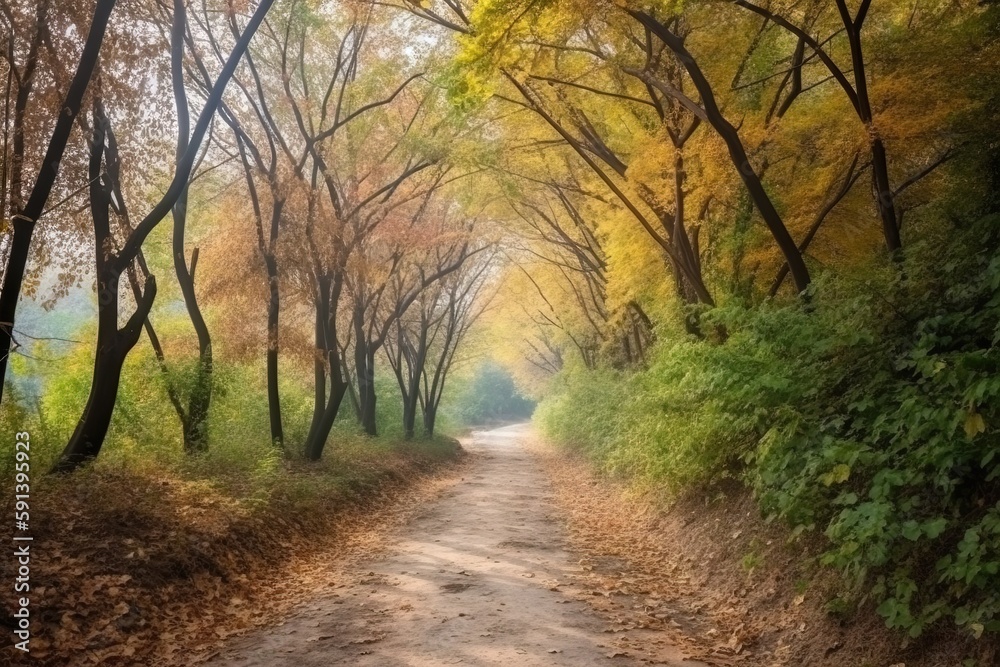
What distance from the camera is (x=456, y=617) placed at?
216 inches

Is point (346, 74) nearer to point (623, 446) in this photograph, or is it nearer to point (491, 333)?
point (623, 446)

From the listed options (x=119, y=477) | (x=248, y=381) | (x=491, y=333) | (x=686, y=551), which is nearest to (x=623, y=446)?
(x=686, y=551)

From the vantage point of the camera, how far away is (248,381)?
51.0 ft

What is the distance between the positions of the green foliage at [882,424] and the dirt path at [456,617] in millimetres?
1713

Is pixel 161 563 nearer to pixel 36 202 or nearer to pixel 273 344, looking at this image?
pixel 36 202

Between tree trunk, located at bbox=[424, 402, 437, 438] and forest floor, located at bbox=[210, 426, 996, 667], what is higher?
tree trunk, located at bbox=[424, 402, 437, 438]

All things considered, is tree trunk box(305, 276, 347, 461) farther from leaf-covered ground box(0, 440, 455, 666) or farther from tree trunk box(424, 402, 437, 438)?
tree trunk box(424, 402, 437, 438)

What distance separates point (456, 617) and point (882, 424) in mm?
3863

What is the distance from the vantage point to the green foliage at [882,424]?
156 inches

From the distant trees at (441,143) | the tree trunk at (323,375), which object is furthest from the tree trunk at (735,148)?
the tree trunk at (323,375)

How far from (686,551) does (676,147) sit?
6298mm

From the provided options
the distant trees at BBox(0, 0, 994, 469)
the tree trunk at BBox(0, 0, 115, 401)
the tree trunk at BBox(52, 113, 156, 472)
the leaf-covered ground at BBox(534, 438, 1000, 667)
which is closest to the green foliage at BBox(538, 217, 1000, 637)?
the leaf-covered ground at BBox(534, 438, 1000, 667)

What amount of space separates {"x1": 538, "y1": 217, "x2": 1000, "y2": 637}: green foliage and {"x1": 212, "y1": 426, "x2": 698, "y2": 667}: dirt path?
5.62 ft

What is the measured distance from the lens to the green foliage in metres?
3.96
